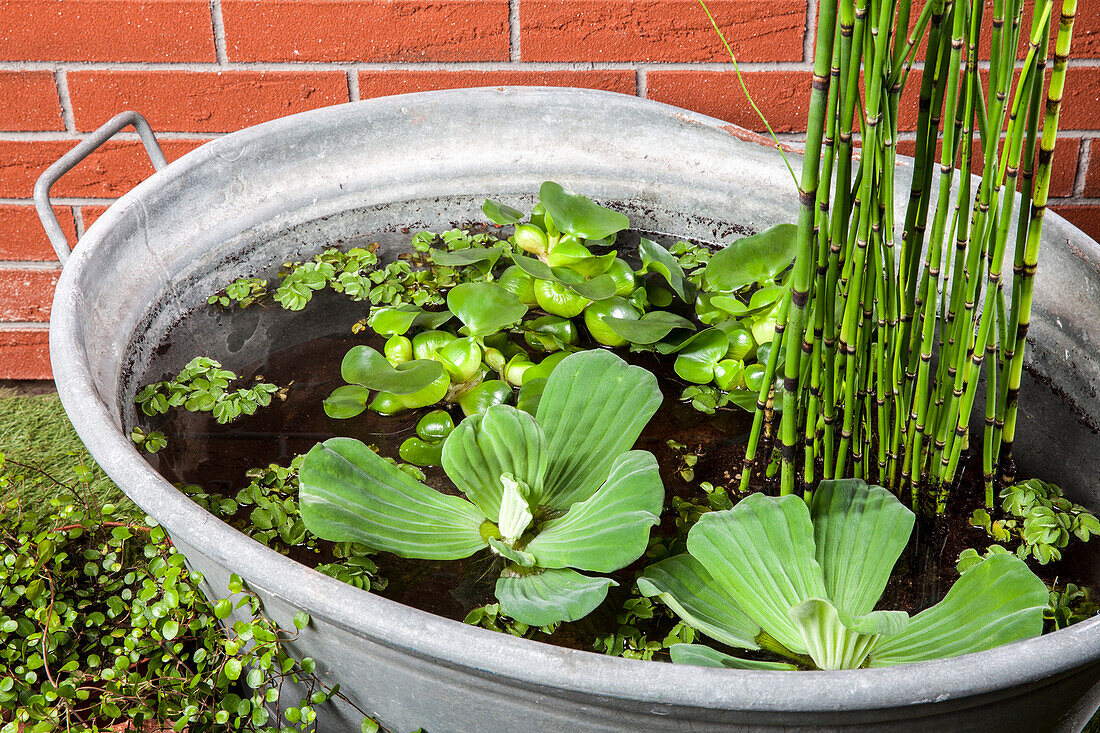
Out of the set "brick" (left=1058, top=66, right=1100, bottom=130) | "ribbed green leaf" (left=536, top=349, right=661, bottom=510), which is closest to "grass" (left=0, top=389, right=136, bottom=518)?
"ribbed green leaf" (left=536, top=349, right=661, bottom=510)

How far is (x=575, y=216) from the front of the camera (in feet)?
3.15

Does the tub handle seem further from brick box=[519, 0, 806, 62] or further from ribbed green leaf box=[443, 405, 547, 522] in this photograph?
brick box=[519, 0, 806, 62]

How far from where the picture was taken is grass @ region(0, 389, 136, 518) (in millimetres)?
1287

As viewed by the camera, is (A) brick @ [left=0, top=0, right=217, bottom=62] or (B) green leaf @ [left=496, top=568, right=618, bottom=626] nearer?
(B) green leaf @ [left=496, top=568, right=618, bottom=626]

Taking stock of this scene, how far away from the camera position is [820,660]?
1.93 ft

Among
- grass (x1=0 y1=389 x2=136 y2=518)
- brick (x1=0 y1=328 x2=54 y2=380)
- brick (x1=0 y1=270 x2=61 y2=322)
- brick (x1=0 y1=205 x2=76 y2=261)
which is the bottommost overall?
grass (x1=0 y1=389 x2=136 y2=518)

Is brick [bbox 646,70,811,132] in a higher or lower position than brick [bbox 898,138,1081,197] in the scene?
higher

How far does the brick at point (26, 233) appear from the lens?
1.41 meters

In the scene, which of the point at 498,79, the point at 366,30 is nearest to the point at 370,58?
the point at 366,30

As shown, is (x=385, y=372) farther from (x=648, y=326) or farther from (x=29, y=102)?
(x=29, y=102)

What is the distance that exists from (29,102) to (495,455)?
1.08 metres

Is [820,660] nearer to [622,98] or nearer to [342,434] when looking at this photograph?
[342,434]

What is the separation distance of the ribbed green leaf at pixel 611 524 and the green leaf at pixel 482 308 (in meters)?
0.23

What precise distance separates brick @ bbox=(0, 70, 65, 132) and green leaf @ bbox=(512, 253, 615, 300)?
88 centimetres
